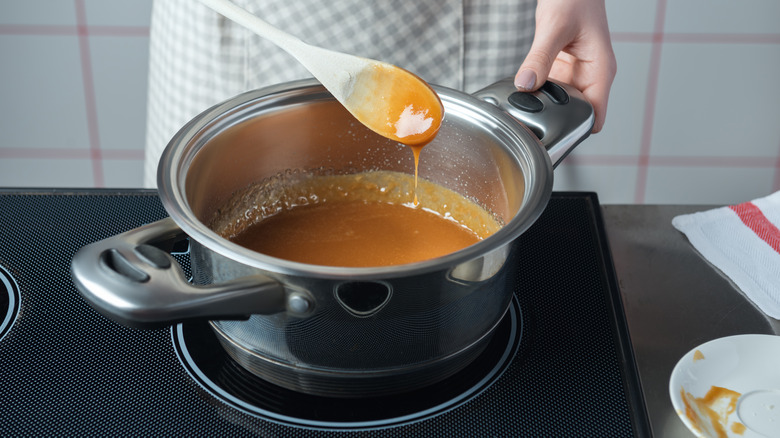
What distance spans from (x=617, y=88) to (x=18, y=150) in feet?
4.45

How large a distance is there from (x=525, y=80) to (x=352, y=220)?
22cm

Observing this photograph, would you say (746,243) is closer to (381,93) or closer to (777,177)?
(381,93)

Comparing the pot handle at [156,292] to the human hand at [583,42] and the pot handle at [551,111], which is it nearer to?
the pot handle at [551,111]

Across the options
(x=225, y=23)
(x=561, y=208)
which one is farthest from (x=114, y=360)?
(x=225, y=23)

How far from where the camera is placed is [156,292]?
→ 18.7 inches

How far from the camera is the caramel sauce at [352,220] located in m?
0.71

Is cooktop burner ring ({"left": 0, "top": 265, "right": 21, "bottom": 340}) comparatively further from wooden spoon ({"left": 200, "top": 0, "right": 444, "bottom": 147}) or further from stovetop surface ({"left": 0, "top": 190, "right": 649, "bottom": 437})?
wooden spoon ({"left": 200, "top": 0, "right": 444, "bottom": 147})

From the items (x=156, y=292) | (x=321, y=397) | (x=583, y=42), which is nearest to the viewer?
(x=156, y=292)

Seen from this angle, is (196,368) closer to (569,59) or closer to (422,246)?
(422,246)

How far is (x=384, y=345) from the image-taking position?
1.76 feet

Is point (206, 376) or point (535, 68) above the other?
point (535, 68)

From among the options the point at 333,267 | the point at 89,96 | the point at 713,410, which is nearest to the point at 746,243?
the point at 713,410

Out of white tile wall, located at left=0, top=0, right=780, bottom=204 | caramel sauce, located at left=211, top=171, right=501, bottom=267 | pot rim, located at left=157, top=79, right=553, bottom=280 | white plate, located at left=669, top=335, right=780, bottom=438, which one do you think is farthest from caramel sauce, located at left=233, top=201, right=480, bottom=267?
white tile wall, located at left=0, top=0, right=780, bottom=204

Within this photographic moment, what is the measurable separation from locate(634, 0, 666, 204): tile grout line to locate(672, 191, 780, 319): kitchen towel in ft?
2.75
